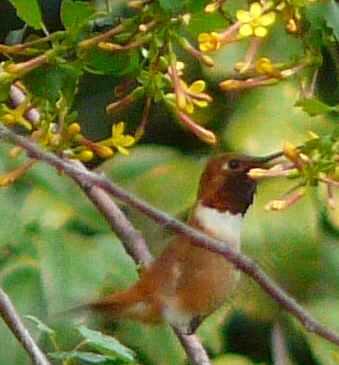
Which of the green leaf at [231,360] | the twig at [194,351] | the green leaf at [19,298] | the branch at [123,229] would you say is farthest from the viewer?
the green leaf at [231,360]

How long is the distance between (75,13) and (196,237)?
207mm

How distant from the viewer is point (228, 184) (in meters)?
1.40

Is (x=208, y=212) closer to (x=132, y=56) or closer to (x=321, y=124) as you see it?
(x=132, y=56)

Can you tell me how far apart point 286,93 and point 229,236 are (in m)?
1.18

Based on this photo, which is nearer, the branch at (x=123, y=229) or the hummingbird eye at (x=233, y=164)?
the hummingbird eye at (x=233, y=164)

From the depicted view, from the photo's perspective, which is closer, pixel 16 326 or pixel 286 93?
pixel 16 326

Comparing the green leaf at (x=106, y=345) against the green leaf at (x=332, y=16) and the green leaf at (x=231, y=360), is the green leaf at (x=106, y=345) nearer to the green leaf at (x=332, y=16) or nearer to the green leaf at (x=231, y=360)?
the green leaf at (x=332, y=16)

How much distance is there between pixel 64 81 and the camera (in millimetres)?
1062

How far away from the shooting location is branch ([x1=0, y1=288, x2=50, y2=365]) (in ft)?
3.67

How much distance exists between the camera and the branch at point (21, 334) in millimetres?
1118

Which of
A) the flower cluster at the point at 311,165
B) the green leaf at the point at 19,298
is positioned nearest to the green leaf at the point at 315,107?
the flower cluster at the point at 311,165

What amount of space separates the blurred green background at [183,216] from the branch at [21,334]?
3.16 feet

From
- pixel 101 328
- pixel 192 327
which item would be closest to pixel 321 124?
pixel 101 328

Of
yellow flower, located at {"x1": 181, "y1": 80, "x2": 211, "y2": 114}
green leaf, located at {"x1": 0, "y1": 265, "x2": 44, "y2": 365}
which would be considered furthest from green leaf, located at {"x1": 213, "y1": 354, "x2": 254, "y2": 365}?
yellow flower, located at {"x1": 181, "y1": 80, "x2": 211, "y2": 114}
